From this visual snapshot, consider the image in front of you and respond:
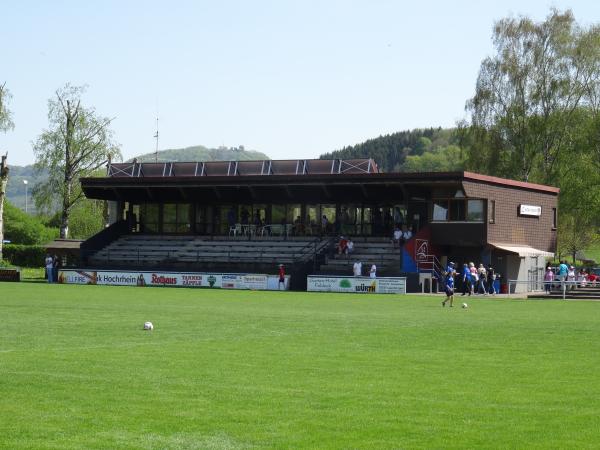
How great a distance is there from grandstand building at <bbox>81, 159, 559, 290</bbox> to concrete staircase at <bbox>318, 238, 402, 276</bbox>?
0.10 metres

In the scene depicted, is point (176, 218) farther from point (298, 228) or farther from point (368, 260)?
point (368, 260)

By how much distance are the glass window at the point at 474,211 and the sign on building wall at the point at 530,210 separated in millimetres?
5365

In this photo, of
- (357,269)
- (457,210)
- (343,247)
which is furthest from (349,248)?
(457,210)

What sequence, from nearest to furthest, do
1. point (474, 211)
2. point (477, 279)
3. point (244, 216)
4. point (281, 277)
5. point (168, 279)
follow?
point (477, 279), point (281, 277), point (168, 279), point (474, 211), point (244, 216)

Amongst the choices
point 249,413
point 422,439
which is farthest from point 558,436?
point 249,413

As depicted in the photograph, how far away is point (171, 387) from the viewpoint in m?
14.8

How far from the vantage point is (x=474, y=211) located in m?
61.4

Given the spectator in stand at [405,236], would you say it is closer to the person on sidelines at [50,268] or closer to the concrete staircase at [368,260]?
the concrete staircase at [368,260]

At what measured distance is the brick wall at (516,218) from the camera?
203 ft

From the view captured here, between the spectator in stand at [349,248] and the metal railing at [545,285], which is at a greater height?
the spectator in stand at [349,248]

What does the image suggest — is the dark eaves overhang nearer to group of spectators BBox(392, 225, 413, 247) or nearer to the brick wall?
group of spectators BBox(392, 225, 413, 247)

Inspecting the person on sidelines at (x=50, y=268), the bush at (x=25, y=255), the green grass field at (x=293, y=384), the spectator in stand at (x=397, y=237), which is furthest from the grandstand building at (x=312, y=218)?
the green grass field at (x=293, y=384)

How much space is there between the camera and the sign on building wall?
65875 mm

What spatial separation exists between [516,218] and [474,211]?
5091mm
